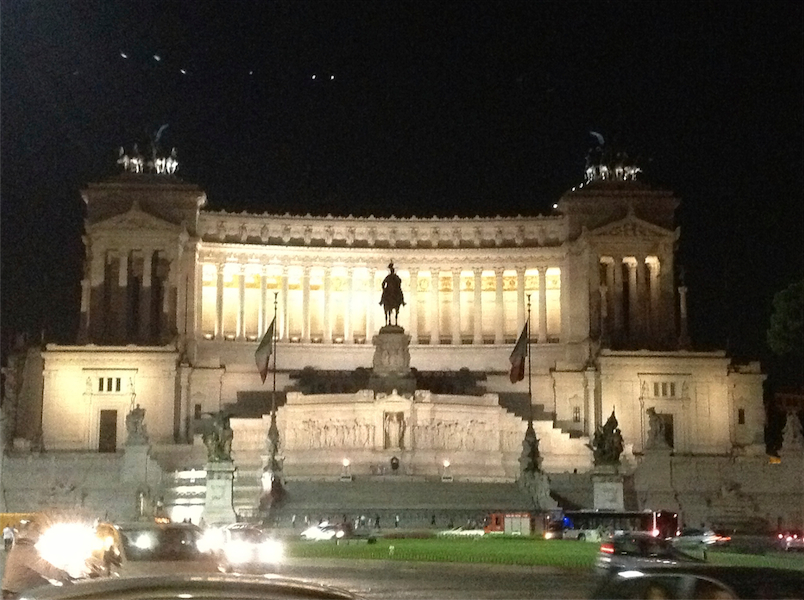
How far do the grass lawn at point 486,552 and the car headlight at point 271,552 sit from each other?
48 cm

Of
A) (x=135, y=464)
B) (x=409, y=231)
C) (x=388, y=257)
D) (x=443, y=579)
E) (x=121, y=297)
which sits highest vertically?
(x=409, y=231)

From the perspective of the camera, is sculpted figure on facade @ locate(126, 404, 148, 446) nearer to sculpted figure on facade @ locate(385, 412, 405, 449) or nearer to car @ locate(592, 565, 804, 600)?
sculpted figure on facade @ locate(385, 412, 405, 449)

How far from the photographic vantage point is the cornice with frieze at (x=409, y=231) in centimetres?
10556

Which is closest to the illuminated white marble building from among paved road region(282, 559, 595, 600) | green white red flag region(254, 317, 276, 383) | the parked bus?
green white red flag region(254, 317, 276, 383)

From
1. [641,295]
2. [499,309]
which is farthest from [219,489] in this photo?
[641,295]

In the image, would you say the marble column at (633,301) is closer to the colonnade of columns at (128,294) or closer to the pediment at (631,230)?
the pediment at (631,230)

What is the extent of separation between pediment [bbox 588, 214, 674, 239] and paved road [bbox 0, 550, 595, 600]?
62.3m

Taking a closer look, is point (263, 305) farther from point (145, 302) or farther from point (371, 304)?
point (145, 302)

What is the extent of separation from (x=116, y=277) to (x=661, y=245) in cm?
4438

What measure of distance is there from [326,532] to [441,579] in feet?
65.3

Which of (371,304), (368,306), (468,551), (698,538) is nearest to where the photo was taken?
(468,551)

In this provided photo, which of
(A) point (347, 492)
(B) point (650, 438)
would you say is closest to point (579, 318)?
(B) point (650, 438)

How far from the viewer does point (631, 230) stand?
4028 inches

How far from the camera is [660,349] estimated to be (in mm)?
96625
